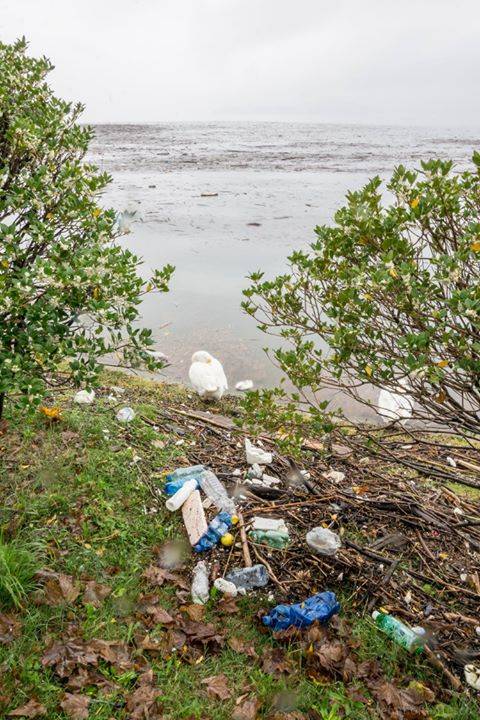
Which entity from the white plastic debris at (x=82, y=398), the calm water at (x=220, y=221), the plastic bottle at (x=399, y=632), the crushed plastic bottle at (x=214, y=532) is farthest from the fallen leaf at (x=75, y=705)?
the calm water at (x=220, y=221)

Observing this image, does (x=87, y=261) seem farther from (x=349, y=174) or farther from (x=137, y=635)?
(x=349, y=174)

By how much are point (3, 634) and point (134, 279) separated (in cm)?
213

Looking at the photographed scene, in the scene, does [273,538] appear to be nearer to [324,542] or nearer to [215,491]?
[324,542]

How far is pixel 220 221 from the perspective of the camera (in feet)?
52.3

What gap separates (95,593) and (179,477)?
1.29 m

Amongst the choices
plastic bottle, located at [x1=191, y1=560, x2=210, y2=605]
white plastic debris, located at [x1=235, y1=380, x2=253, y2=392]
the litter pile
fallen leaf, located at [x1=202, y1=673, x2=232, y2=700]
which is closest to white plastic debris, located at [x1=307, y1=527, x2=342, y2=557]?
the litter pile

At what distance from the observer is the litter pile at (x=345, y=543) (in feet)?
10.2

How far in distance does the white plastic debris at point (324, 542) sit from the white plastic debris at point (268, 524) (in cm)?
26

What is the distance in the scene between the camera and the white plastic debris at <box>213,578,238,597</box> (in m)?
3.25

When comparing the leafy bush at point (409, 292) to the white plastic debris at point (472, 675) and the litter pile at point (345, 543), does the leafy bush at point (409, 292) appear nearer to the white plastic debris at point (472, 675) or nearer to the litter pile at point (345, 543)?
the litter pile at point (345, 543)

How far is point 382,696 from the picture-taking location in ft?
8.73

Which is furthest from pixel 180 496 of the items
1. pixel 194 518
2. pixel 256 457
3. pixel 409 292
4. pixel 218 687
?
pixel 409 292

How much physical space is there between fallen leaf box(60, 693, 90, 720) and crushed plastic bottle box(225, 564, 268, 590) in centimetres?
120

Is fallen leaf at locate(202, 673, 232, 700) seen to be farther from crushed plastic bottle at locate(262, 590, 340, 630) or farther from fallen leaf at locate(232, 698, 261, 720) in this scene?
crushed plastic bottle at locate(262, 590, 340, 630)
